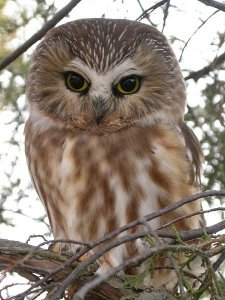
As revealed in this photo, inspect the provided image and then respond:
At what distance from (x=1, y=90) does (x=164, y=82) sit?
118cm

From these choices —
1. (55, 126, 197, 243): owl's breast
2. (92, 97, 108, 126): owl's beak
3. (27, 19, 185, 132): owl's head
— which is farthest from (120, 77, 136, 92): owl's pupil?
(55, 126, 197, 243): owl's breast

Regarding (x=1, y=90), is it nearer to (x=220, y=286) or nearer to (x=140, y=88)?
(x=140, y=88)

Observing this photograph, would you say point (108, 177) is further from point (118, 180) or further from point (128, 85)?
point (128, 85)

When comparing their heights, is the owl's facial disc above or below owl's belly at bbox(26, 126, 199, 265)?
above

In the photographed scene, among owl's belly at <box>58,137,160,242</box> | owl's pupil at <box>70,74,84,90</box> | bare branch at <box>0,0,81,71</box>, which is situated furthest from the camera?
owl's pupil at <box>70,74,84,90</box>

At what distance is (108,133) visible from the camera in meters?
3.32

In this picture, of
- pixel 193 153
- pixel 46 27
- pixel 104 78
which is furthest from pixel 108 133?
pixel 46 27

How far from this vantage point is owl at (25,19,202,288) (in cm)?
311

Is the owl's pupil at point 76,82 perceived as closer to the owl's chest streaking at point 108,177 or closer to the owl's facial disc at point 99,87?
the owl's facial disc at point 99,87

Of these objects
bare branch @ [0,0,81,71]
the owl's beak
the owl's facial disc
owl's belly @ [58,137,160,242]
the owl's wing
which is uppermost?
bare branch @ [0,0,81,71]

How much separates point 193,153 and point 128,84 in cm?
50

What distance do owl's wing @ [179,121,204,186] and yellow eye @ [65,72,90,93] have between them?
0.56 metres

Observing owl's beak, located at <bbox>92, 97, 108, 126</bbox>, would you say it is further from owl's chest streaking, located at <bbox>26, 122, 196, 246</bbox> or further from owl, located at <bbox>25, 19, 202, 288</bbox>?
owl's chest streaking, located at <bbox>26, 122, 196, 246</bbox>

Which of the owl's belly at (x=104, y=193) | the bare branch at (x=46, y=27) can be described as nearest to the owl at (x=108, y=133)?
the owl's belly at (x=104, y=193)
